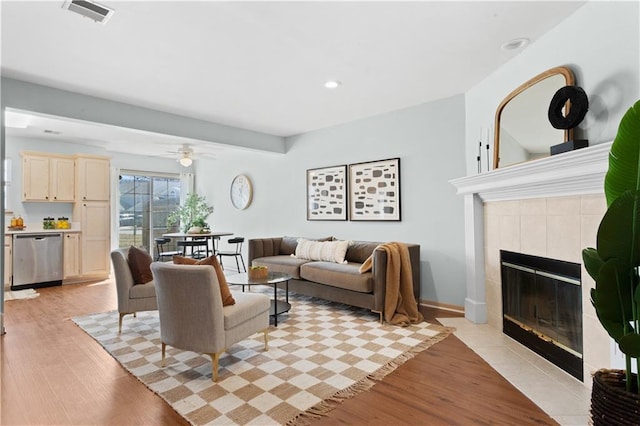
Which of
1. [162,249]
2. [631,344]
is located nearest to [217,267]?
[631,344]

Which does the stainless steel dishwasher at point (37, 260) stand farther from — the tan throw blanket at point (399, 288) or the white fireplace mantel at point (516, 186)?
the white fireplace mantel at point (516, 186)

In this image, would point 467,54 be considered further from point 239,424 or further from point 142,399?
point 142,399

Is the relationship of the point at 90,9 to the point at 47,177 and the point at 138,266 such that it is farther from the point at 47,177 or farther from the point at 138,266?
the point at 47,177

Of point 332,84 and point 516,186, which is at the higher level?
point 332,84

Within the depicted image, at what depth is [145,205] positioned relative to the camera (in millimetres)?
7676

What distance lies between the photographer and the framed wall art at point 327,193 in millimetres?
5227

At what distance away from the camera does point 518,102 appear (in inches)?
117

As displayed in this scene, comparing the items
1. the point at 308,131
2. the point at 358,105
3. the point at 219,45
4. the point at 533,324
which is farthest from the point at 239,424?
the point at 308,131

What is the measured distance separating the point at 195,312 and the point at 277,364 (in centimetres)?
77

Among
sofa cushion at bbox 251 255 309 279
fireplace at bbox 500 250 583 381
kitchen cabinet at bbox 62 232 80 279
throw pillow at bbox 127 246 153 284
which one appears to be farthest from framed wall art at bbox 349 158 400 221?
kitchen cabinet at bbox 62 232 80 279

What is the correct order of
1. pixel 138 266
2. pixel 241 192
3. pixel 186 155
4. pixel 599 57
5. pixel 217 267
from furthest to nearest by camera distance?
pixel 241 192 → pixel 186 155 → pixel 138 266 → pixel 217 267 → pixel 599 57

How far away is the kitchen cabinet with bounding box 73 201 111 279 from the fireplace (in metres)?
6.48

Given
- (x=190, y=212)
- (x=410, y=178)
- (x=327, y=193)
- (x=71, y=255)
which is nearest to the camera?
(x=410, y=178)

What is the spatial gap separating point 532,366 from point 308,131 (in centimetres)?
449
